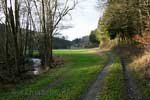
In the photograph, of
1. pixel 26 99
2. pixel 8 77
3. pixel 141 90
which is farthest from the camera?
pixel 8 77

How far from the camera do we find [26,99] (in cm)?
1673

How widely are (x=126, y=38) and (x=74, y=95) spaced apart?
49.6 metres

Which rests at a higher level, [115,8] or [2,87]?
[115,8]

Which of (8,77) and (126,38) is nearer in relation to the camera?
(8,77)

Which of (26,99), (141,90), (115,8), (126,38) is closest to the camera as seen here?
(26,99)

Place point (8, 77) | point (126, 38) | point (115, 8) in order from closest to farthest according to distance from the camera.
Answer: point (8, 77)
point (115, 8)
point (126, 38)

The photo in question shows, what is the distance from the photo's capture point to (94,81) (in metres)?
22.7

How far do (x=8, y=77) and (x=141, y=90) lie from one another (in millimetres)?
12152

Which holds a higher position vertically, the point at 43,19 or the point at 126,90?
the point at 43,19

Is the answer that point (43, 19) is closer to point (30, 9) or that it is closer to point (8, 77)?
point (30, 9)

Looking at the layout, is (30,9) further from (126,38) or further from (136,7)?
(126,38)

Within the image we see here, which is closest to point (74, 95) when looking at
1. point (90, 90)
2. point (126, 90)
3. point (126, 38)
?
point (90, 90)

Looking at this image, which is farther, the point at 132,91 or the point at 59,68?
the point at 59,68

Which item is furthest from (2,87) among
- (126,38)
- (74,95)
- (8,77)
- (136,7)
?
(126,38)
